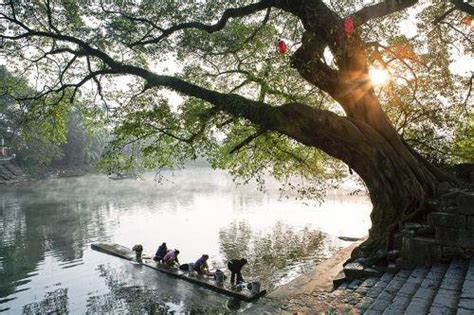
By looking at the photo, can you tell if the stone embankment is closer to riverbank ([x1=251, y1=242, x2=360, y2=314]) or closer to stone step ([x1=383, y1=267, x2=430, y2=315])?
stone step ([x1=383, y1=267, x2=430, y2=315])

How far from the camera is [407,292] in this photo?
815cm

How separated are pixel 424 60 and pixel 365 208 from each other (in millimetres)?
27472

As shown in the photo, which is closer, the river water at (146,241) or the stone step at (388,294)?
the stone step at (388,294)

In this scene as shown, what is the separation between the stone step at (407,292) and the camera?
23.9 ft

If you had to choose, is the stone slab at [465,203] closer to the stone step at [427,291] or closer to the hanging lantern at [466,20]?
the stone step at [427,291]

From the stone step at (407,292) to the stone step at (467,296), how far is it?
1.00m

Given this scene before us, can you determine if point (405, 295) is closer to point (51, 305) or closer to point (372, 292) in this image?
point (372, 292)

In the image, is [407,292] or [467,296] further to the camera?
[407,292]

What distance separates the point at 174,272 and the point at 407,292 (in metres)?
12.0

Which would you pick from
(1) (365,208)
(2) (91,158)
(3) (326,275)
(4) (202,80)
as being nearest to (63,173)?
(2) (91,158)

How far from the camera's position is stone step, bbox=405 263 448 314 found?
7.11m

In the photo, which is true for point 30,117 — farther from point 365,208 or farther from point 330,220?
point 365,208

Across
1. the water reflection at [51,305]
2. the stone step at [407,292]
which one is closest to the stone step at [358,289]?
the stone step at [407,292]

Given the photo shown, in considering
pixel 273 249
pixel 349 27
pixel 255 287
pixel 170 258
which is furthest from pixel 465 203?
pixel 273 249
